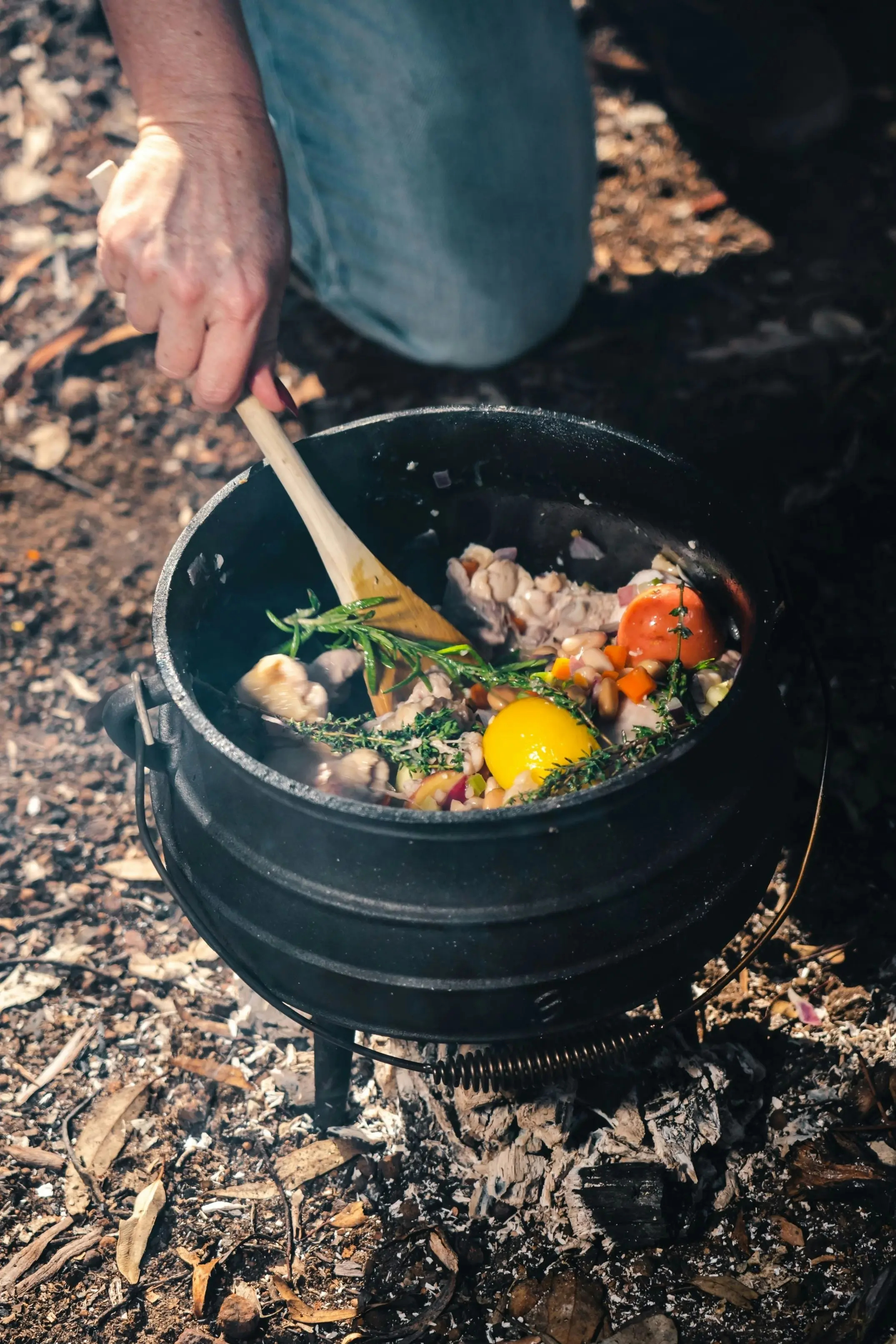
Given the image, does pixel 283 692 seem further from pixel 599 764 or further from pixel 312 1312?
pixel 312 1312

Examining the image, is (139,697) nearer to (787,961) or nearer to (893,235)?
(787,961)

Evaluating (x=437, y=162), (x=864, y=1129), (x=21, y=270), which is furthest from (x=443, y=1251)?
(x=21, y=270)

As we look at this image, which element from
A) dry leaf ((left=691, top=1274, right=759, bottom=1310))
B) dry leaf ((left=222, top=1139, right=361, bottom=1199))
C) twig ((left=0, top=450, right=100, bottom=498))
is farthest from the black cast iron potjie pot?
twig ((left=0, top=450, right=100, bottom=498))

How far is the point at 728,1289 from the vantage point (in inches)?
97.7

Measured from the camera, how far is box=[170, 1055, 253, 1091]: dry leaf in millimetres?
2994

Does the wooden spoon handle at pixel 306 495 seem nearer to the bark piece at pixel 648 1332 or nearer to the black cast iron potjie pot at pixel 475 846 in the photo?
the black cast iron potjie pot at pixel 475 846

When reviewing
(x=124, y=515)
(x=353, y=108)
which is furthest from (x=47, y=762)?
(x=353, y=108)

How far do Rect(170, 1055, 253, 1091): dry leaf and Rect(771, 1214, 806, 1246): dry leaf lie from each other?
145 cm

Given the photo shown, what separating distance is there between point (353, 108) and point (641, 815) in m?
3.68

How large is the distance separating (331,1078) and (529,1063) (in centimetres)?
66

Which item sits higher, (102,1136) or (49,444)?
(49,444)

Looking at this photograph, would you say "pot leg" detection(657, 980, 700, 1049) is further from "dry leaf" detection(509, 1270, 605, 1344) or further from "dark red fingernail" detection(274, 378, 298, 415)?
"dark red fingernail" detection(274, 378, 298, 415)

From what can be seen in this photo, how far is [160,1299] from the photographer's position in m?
2.60

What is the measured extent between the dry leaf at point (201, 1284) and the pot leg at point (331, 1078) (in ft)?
1.39
